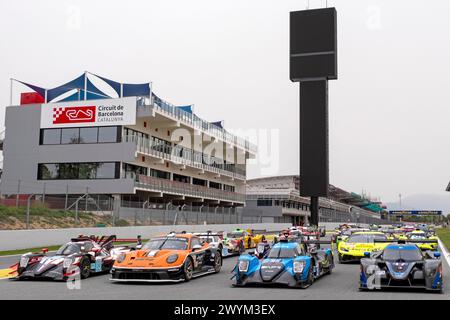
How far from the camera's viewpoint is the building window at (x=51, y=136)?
52.4 m

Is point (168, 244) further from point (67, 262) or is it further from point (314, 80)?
point (314, 80)

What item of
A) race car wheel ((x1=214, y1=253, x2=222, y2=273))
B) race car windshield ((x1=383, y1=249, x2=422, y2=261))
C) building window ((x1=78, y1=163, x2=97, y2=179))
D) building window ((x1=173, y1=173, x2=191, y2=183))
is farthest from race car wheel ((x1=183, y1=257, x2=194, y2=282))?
building window ((x1=173, y1=173, x2=191, y2=183))

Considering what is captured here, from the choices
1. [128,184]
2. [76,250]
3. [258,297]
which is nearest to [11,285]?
[76,250]

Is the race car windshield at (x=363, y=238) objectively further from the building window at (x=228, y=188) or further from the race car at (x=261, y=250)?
the building window at (x=228, y=188)

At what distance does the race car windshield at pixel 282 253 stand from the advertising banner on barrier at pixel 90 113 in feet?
124

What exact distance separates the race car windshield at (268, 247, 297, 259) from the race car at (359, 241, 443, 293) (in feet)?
6.03

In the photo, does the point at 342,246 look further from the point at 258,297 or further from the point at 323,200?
the point at 323,200

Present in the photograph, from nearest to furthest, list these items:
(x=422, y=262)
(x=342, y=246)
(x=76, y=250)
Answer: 1. (x=422, y=262)
2. (x=76, y=250)
3. (x=342, y=246)

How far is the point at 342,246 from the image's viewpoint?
20547 millimetres

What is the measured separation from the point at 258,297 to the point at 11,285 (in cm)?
648

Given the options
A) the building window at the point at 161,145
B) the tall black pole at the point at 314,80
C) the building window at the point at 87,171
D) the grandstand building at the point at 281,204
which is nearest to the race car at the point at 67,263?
the tall black pole at the point at 314,80

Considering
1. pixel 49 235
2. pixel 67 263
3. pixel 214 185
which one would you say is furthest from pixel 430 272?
pixel 214 185

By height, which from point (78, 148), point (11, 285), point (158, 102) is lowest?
point (11, 285)

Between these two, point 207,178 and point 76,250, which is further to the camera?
point 207,178
